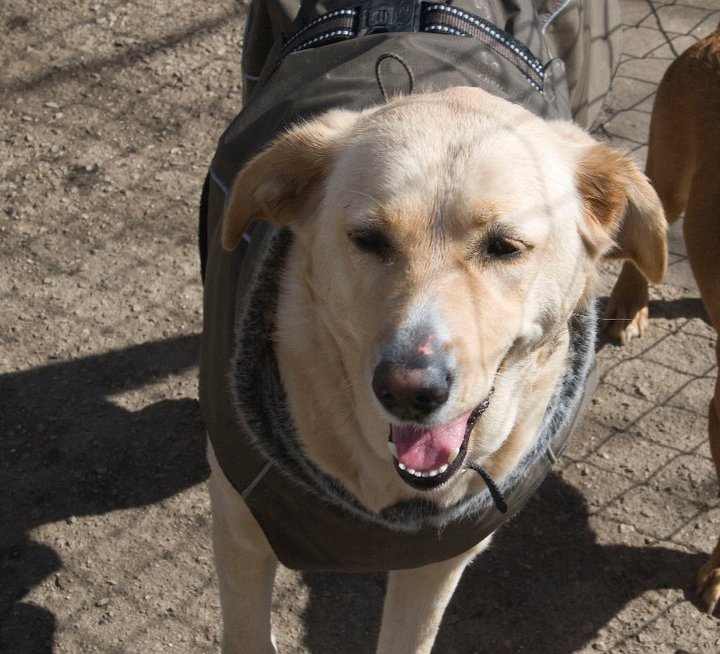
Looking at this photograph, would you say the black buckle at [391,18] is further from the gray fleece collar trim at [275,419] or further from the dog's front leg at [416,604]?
the dog's front leg at [416,604]

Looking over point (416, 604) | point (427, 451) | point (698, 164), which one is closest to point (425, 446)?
point (427, 451)

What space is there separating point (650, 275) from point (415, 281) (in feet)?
2.43

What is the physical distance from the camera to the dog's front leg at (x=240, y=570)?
261 cm

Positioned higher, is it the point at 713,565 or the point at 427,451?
the point at 427,451

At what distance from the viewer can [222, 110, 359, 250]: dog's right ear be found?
230 centimetres

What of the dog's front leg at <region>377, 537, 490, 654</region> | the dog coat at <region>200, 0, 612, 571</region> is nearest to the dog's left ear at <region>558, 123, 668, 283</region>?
the dog coat at <region>200, 0, 612, 571</region>

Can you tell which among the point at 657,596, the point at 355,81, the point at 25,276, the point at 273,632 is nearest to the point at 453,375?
the point at 355,81

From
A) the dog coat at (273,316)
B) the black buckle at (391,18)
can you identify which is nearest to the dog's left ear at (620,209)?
the dog coat at (273,316)

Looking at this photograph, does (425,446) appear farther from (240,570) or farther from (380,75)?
(380,75)

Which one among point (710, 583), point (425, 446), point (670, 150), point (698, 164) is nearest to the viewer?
point (425, 446)

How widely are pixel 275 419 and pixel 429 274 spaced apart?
60cm

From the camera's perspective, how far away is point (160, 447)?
3.56 metres

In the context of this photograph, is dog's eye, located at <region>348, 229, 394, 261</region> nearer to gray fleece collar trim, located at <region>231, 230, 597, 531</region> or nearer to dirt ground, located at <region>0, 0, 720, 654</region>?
gray fleece collar trim, located at <region>231, 230, 597, 531</region>

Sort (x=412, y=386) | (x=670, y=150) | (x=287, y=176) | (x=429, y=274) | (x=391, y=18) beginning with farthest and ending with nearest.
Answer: (x=670, y=150) → (x=391, y=18) → (x=287, y=176) → (x=429, y=274) → (x=412, y=386)
